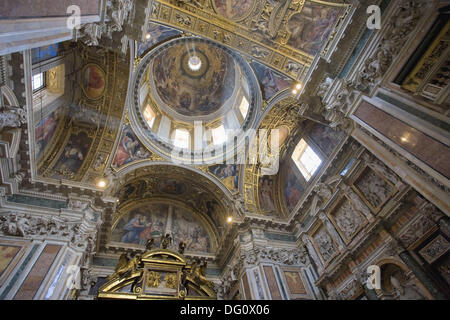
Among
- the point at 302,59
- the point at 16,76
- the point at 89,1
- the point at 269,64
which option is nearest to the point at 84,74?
the point at 16,76

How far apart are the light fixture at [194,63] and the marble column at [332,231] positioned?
15.2 meters

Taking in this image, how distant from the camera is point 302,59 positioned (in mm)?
10352

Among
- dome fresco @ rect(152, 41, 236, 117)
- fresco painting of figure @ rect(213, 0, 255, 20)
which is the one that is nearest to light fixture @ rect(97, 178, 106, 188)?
dome fresco @ rect(152, 41, 236, 117)

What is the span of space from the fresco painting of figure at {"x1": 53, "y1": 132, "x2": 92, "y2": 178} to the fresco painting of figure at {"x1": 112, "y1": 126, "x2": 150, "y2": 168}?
1.44 metres

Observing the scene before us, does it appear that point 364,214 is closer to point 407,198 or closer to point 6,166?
point 407,198

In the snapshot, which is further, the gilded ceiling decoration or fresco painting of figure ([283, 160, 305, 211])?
fresco painting of figure ([283, 160, 305, 211])

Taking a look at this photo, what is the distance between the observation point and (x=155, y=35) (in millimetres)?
11180

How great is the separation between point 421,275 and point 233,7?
11926 mm

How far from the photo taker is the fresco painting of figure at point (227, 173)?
44.0 feet

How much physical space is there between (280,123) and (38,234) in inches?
476

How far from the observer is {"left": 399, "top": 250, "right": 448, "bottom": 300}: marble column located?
17.3 feet

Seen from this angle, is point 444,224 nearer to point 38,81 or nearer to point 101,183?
point 101,183

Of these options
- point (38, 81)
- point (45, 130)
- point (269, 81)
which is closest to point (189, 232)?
point (45, 130)

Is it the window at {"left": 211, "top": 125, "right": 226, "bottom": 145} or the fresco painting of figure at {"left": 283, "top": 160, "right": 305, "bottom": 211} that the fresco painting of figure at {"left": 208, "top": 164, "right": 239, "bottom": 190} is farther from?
the fresco painting of figure at {"left": 283, "top": 160, "right": 305, "bottom": 211}
